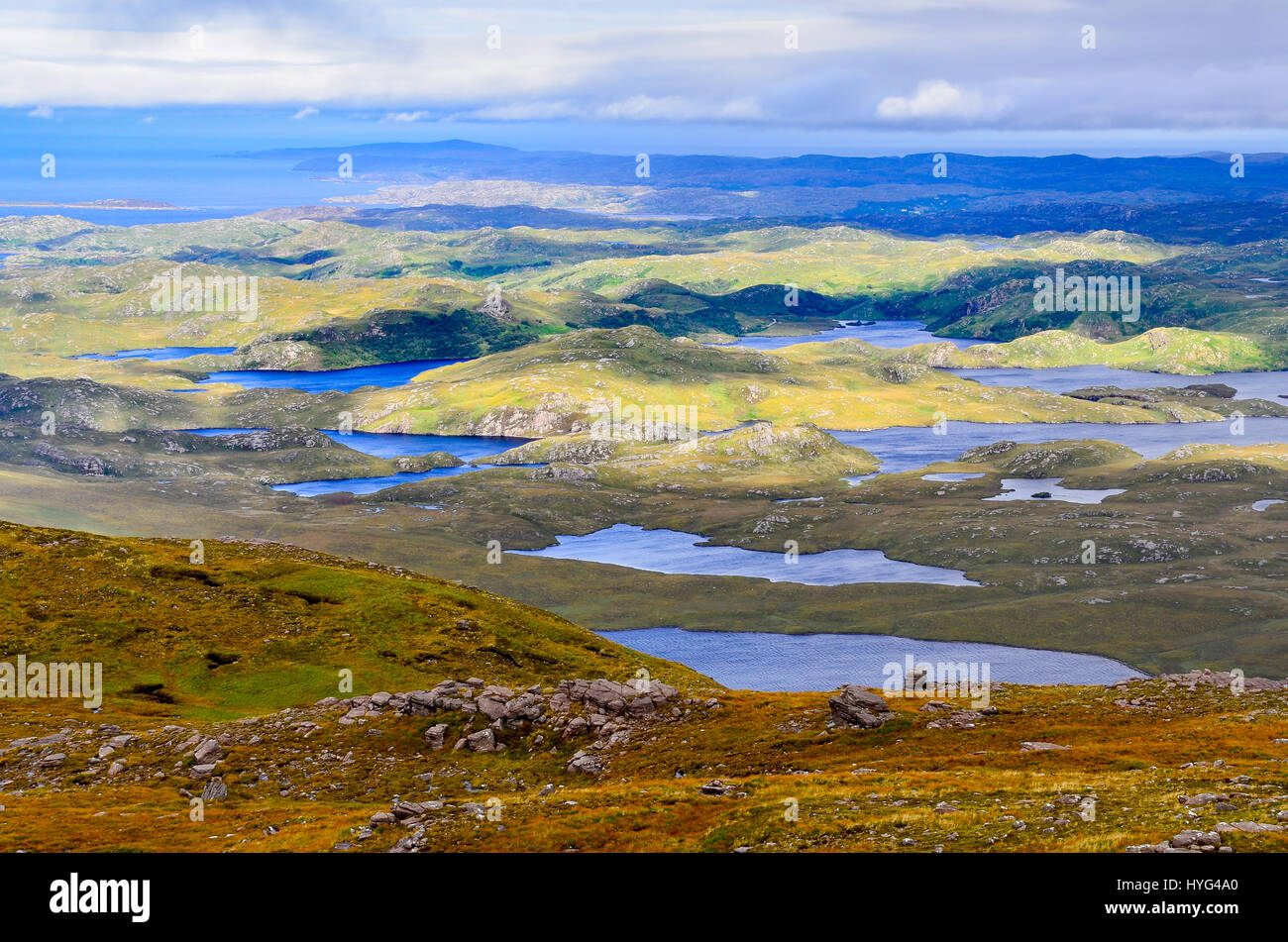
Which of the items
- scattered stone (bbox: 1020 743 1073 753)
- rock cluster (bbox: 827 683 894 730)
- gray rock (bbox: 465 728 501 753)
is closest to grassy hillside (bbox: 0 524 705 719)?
gray rock (bbox: 465 728 501 753)

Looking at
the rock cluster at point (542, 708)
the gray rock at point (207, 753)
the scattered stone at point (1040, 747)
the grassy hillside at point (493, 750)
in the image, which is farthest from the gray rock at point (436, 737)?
the scattered stone at point (1040, 747)

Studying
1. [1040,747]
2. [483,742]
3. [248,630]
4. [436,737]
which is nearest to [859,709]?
[1040,747]

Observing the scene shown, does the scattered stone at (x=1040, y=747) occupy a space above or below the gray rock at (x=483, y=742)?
above

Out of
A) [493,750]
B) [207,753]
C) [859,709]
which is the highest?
[859,709]

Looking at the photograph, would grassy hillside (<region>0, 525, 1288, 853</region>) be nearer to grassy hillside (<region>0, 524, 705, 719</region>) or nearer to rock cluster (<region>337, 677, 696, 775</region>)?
rock cluster (<region>337, 677, 696, 775</region>)

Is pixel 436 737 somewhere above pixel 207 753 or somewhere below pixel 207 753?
below

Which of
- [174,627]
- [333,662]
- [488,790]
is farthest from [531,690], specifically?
[174,627]

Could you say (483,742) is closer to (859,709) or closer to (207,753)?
(207,753)

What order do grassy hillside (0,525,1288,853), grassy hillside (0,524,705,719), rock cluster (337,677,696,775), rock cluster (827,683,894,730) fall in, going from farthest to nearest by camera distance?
grassy hillside (0,524,705,719) → rock cluster (337,677,696,775) → rock cluster (827,683,894,730) → grassy hillside (0,525,1288,853)

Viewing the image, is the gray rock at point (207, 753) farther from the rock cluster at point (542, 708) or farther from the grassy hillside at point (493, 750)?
the rock cluster at point (542, 708)

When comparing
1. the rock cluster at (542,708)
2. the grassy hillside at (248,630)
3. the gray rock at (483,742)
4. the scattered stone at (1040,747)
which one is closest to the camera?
the scattered stone at (1040,747)
